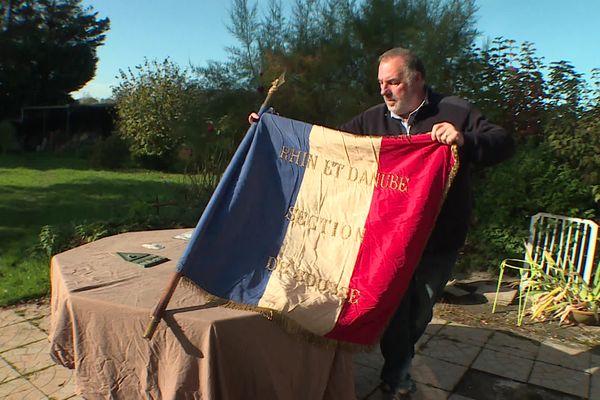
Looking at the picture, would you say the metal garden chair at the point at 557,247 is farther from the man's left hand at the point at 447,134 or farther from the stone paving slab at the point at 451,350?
the man's left hand at the point at 447,134

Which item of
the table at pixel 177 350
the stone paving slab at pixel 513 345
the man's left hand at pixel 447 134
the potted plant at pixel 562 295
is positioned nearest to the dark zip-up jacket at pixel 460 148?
the man's left hand at pixel 447 134

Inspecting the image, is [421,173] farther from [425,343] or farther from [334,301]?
[425,343]

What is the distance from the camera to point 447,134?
2.26 meters

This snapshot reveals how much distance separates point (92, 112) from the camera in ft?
72.1

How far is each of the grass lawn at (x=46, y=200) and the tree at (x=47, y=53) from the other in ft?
17.5

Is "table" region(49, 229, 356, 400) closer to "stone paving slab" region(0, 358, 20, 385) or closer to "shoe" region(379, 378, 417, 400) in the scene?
"shoe" region(379, 378, 417, 400)

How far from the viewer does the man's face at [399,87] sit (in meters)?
2.46

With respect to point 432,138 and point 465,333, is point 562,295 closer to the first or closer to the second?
point 465,333

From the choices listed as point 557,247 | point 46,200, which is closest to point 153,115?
point 46,200

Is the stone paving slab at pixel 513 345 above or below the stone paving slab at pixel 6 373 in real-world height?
above

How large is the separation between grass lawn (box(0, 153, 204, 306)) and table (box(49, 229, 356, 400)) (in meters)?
2.69

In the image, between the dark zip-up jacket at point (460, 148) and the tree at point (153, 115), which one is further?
the tree at point (153, 115)

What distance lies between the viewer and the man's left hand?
224 cm

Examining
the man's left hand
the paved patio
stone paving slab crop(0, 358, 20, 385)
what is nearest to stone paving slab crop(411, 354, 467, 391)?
the paved patio
